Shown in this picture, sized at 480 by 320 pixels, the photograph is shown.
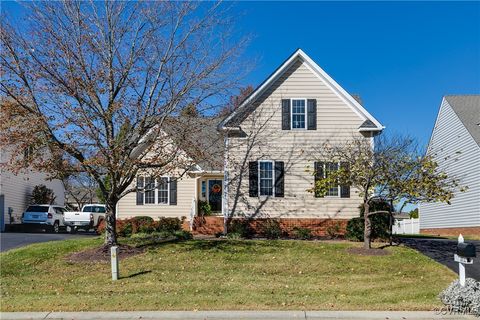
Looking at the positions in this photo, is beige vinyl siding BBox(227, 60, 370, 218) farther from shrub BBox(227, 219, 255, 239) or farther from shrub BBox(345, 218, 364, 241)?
shrub BBox(345, 218, 364, 241)

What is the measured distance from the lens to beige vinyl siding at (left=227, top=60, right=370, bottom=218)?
22.1 meters

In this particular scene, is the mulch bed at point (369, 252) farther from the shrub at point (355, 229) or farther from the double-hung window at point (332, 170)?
the double-hung window at point (332, 170)

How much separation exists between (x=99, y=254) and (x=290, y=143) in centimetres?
936

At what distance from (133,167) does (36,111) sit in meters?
3.32

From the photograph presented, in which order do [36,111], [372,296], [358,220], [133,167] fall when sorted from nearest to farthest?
[372,296] < [36,111] < [133,167] < [358,220]

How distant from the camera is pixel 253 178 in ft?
72.8

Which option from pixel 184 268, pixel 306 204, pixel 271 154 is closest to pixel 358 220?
pixel 306 204

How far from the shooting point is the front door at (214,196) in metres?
27.7

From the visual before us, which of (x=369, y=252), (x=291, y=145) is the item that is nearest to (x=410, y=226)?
(x=291, y=145)

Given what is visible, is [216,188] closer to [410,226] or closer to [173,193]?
[173,193]

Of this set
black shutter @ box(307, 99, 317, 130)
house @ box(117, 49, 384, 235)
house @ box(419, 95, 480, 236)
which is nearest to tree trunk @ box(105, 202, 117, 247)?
house @ box(117, 49, 384, 235)

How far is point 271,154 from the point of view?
72.8 ft

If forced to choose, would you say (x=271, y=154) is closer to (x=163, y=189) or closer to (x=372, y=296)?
(x=163, y=189)

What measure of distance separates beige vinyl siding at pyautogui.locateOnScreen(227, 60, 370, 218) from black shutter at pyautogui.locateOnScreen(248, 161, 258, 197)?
13 cm
